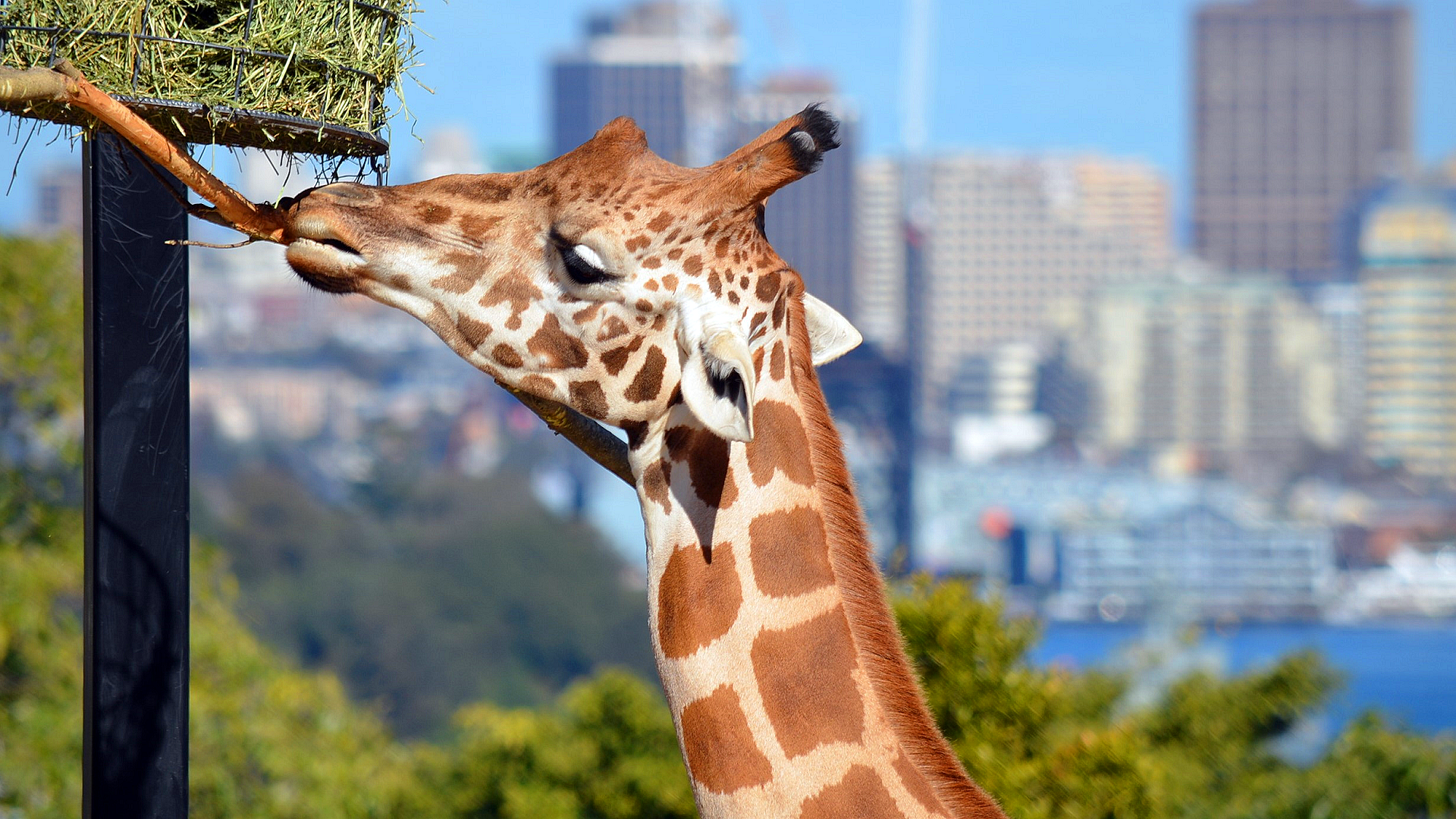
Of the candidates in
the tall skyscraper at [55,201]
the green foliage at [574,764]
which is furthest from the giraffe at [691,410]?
the tall skyscraper at [55,201]

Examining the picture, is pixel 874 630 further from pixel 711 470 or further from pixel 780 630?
pixel 711 470

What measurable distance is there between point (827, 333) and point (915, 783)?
47.8 inches

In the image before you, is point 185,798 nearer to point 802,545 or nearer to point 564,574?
point 802,545

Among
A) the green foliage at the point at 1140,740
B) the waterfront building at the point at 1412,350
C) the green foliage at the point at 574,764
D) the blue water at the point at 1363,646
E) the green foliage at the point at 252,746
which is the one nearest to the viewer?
the green foliage at the point at 1140,740

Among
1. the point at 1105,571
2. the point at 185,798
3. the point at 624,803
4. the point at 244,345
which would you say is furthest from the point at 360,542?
the point at 185,798

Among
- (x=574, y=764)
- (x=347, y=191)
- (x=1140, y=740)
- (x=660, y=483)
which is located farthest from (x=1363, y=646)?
(x=347, y=191)

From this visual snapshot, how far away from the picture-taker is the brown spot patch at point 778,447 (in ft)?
10.7

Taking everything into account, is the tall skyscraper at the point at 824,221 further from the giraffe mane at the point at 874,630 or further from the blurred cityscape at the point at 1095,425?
the giraffe mane at the point at 874,630

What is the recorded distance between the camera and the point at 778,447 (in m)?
3.26

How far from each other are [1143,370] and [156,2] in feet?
646

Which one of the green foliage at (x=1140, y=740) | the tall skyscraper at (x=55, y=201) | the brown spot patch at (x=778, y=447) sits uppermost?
the tall skyscraper at (x=55, y=201)

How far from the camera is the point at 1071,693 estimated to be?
13.2m

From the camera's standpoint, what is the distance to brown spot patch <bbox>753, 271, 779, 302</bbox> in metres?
3.25

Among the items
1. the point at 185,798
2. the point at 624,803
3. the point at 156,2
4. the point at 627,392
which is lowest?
the point at 624,803
